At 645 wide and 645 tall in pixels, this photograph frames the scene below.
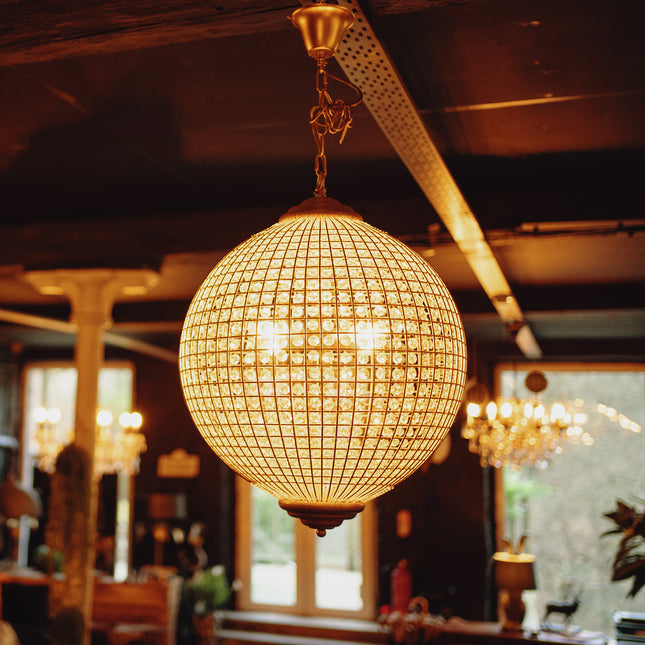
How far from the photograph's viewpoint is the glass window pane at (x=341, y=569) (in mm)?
9930

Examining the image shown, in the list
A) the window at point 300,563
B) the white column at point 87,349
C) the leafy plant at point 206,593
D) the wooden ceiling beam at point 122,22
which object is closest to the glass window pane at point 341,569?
the window at point 300,563

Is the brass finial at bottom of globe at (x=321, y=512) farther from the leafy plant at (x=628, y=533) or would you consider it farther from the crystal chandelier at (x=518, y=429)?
the crystal chandelier at (x=518, y=429)

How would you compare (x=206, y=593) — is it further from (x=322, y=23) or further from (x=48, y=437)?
(x=322, y=23)

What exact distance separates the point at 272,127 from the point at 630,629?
5680 mm

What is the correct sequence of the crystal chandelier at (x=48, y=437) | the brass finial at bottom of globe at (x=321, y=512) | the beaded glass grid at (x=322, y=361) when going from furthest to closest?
the crystal chandelier at (x=48, y=437)
the brass finial at bottom of globe at (x=321, y=512)
the beaded glass grid at (x=322, y=361)

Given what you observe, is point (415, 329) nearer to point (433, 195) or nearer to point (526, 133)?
point (433, 195)

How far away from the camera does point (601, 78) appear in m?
2.99

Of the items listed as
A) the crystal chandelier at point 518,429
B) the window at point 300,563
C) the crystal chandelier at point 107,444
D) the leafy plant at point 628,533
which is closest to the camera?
the leafy plant at point 628,533

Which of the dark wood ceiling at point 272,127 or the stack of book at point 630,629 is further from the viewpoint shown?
the stack of book at point 630,629

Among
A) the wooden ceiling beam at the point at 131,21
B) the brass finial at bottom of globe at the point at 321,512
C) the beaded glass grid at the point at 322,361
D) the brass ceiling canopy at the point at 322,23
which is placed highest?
the wooden ceiling beam at the point at 131,21

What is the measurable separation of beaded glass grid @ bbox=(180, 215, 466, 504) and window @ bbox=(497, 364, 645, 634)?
25.3 ft

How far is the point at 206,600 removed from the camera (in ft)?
29.8

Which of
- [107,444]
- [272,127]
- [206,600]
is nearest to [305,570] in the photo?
[206,600]

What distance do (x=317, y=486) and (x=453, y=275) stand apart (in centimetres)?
534
